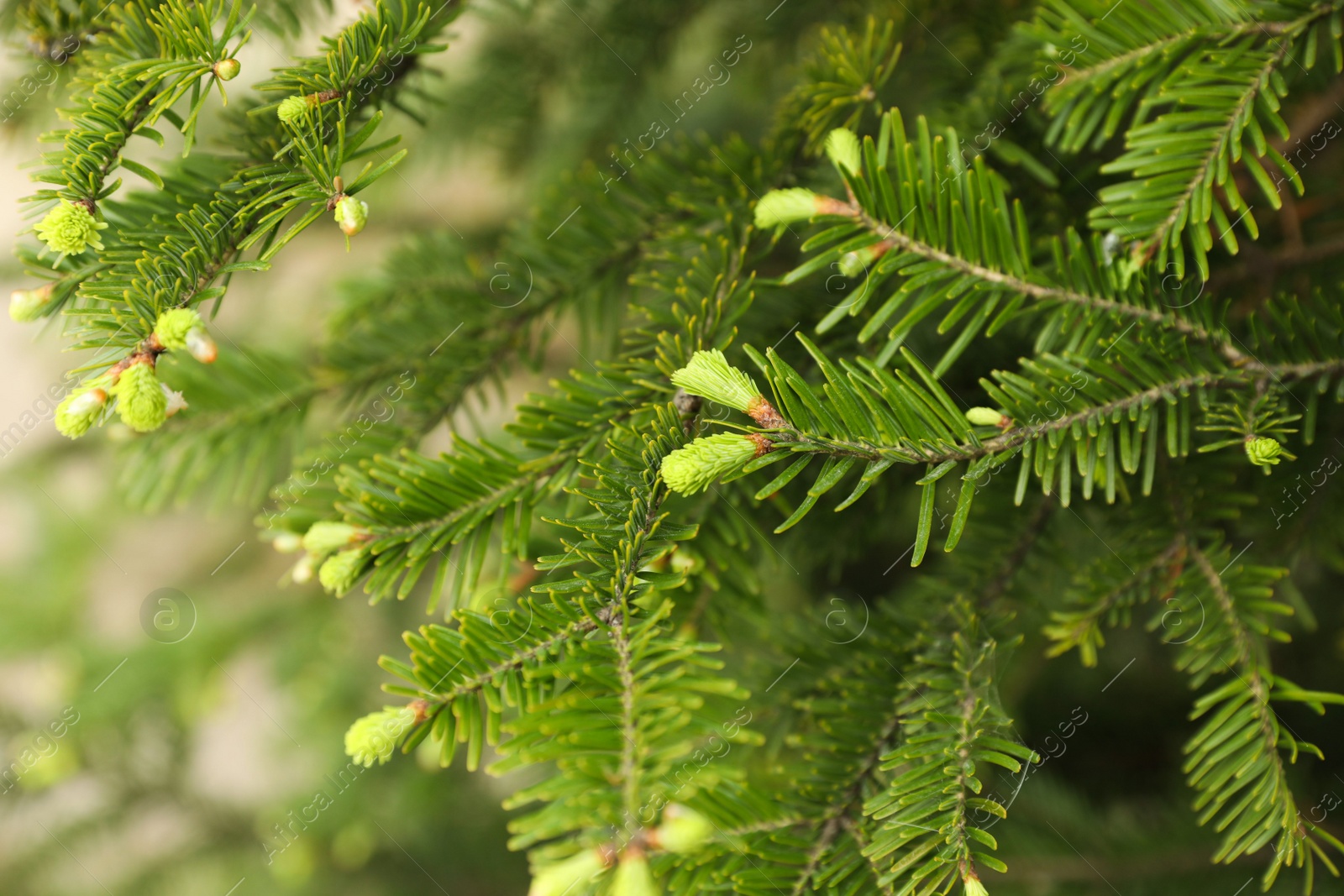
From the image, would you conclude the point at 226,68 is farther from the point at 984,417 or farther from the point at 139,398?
the point at 984,417

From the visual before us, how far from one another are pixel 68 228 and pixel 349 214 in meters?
0.11

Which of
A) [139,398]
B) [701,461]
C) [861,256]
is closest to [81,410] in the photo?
[139,398]

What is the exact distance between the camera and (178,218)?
1.10ft

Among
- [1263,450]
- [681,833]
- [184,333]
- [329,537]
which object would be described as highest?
[184,333]

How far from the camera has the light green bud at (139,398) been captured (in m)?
0.30

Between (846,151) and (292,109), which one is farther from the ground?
(292,109)

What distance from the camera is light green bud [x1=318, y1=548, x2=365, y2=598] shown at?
359mm

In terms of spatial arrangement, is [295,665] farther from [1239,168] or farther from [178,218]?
[1239,168]

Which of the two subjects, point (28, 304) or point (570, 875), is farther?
point (28, 304)

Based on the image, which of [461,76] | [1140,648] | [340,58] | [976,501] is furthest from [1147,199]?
[461,76]

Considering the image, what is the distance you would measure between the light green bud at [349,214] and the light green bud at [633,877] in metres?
0.25

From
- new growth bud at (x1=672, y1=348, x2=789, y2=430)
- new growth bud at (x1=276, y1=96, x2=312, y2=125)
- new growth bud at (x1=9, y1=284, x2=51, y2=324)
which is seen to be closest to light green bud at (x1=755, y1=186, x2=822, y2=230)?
new growth bud at (x1=672, y1=348, x2=789, y2=430)

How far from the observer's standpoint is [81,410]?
301 millimetres

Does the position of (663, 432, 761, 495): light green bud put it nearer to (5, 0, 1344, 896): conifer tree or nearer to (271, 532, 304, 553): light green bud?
(5, 0, 1344, 896): conifer tree
